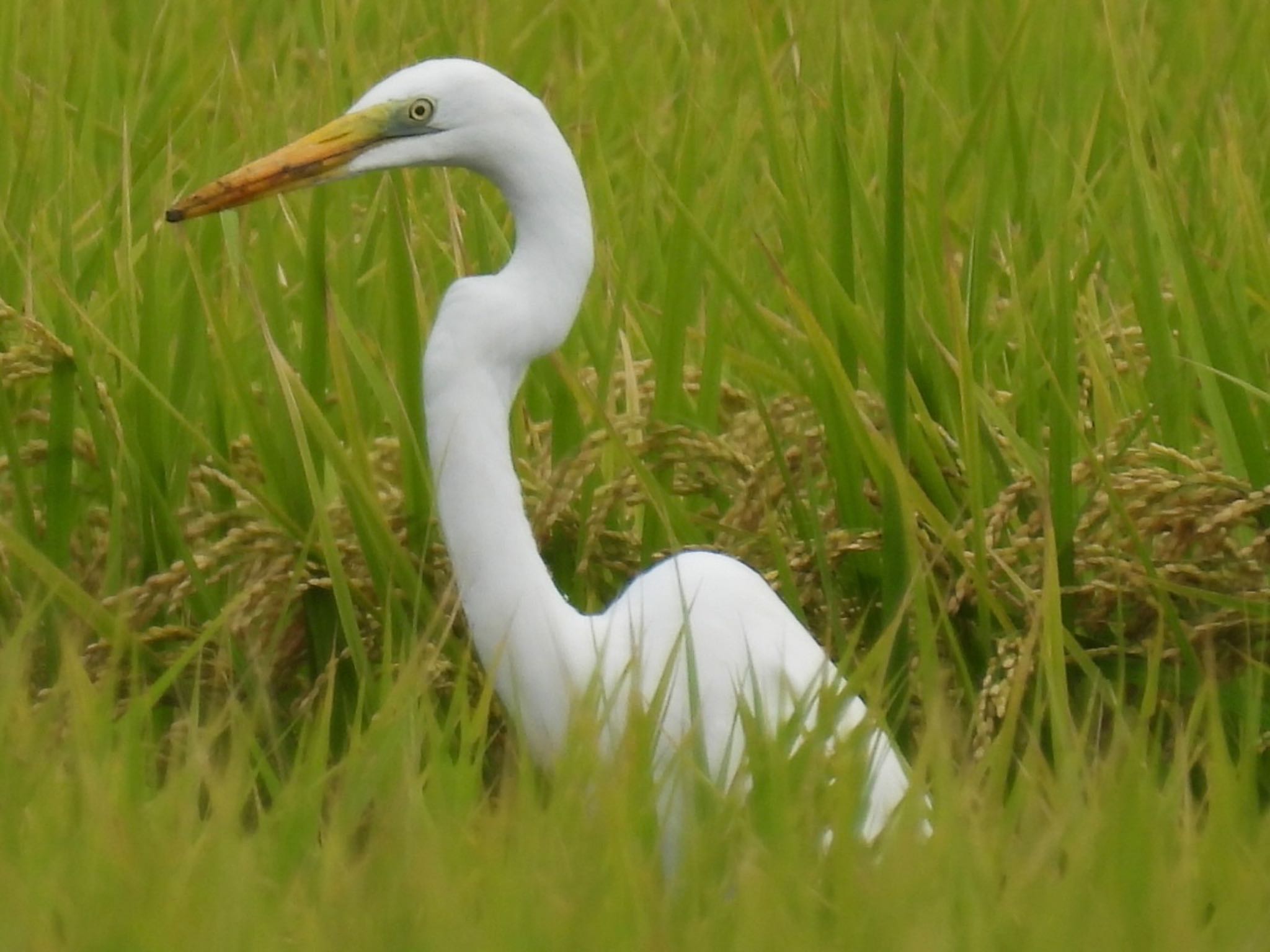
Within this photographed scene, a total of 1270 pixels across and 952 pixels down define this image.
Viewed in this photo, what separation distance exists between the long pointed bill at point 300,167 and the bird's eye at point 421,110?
0.03 metres

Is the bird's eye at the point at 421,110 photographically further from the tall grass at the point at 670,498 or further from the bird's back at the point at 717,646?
the bird's back at the point at 717,646

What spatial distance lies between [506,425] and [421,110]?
1.08 feet

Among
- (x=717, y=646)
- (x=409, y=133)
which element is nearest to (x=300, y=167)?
(x=409, y=133)

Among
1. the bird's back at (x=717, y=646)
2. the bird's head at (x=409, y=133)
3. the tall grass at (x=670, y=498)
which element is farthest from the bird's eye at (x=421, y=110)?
the bird's back at (x=717, y=646)

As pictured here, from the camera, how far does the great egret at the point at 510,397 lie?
6.88 feet

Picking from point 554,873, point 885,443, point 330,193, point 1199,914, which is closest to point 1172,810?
point 1199,914

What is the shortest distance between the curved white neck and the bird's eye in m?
0.09

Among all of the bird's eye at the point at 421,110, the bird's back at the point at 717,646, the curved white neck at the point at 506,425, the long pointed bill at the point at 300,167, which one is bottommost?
the bird's back at the point at 717,646

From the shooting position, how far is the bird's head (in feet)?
6.97

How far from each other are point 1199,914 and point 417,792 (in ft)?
1.92

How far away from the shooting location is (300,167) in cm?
213

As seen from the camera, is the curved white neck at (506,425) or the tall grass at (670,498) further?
the curved white neck at (506,425)

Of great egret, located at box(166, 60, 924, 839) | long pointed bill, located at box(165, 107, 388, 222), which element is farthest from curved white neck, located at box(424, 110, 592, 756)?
long pointed bill, located at box(165, 107, 388, 222)

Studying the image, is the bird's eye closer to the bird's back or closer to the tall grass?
the tall grass
